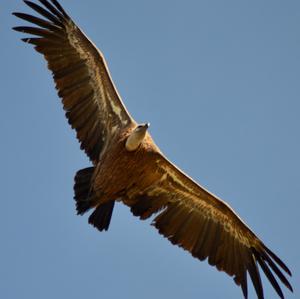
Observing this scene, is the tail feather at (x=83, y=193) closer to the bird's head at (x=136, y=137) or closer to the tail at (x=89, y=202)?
the tail at (x=89, y=202)

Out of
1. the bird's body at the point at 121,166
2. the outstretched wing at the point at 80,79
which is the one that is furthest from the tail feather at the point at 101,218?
the outstretched wing at the point at 80,79

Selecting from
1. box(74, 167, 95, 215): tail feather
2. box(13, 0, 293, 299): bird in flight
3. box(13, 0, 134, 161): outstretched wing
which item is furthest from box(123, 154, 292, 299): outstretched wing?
box(13, 0, 134, 161): outstretched wing

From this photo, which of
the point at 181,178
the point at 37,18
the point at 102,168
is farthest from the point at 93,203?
the point at 37,18

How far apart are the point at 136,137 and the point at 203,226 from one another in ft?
8.21

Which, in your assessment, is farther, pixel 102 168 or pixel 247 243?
pixel 247 243

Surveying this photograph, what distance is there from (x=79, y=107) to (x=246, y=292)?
4.60 meters

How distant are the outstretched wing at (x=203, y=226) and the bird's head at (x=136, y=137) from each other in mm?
968

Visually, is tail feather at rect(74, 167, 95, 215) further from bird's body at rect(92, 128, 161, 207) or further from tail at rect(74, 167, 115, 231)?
bird's body at rect(92, 128, 161, 207)

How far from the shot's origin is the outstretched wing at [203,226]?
49.7 feet

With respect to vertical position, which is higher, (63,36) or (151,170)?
(63,36)

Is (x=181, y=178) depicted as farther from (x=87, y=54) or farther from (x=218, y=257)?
(x=87, y=54)

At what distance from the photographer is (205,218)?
15.6 metres

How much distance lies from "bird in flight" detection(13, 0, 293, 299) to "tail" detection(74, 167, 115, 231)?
0.06 feet

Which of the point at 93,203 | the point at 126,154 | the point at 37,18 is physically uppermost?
the point at 37,18
